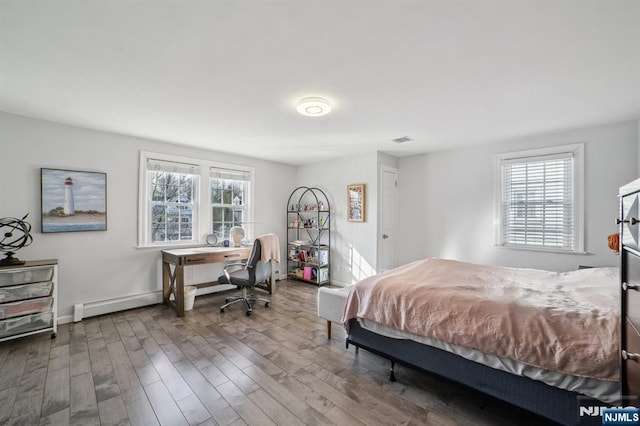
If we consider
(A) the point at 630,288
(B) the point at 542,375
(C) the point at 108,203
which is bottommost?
(B) the point at 542,375

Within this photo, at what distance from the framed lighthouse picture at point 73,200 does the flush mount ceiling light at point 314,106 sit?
2.86 m

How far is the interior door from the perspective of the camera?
15.0 ft

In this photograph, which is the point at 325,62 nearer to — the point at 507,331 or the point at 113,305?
the point at 507,331

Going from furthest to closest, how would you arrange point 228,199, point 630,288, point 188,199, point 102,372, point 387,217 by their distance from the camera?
point 228,199 < point 387,217 < point 188,199 < point 102,372 < point 630,288

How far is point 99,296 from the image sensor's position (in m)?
3.54

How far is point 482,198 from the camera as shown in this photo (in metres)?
4.04

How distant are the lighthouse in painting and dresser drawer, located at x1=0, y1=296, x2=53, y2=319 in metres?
1.02

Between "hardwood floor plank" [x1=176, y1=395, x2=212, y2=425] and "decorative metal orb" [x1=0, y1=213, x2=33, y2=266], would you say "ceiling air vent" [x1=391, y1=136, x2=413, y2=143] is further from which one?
"decorative metal orb" [x1=0, y1=213, x2=33, y2=266]

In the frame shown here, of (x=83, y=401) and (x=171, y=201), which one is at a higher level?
(x=171, y=201)

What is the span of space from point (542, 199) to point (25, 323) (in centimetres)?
610

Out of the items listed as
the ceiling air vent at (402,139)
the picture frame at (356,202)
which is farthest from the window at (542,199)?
the picture frame at (356,202)

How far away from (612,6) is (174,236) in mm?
4973

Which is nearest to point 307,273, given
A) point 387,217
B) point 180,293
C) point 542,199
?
point 387,217

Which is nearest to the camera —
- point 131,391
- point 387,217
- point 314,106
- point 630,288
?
point 630,288
